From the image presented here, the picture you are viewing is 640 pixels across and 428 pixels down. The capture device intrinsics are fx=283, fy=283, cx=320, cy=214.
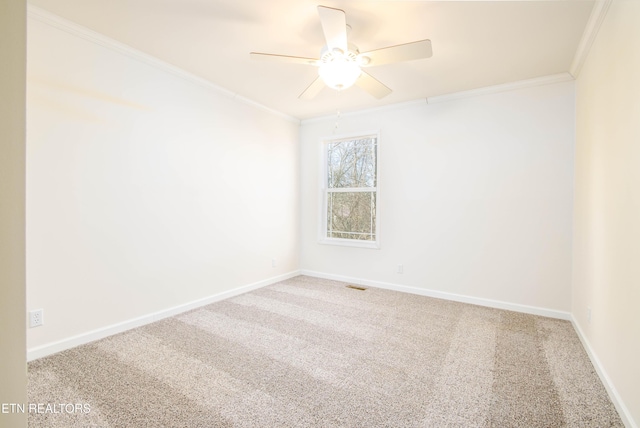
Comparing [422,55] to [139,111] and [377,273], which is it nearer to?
[139,111]

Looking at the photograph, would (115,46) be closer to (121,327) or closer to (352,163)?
(121,327)

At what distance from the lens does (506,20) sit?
83.1 inches

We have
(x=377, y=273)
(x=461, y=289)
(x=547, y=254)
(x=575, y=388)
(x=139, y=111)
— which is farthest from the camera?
(x=377, y=273)

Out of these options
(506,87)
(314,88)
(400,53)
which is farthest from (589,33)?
(314,88)

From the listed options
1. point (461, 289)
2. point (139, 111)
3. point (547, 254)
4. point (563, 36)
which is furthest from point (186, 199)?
point (547, 254)

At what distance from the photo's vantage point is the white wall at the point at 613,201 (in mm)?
1509

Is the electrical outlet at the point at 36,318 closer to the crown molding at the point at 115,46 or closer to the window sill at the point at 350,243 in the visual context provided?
the crown molding at the point at 115,46

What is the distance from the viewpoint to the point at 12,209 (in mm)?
655

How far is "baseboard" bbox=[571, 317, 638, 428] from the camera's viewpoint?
149 cm

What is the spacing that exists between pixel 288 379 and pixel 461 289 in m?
2.57

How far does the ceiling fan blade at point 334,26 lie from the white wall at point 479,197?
219 cm

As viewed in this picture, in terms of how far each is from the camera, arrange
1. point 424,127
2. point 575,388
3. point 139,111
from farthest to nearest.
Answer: point 424,127, point 139,111, point 575,388

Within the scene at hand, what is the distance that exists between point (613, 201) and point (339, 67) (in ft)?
6.66

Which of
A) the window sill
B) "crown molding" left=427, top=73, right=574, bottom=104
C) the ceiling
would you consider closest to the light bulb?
the ceiling
